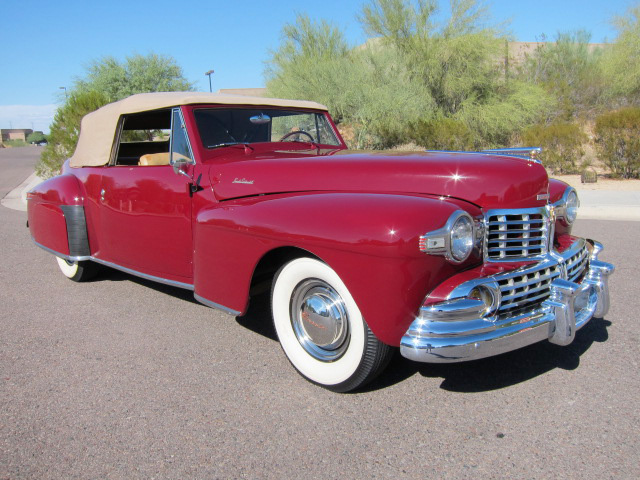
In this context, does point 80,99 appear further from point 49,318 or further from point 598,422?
point 598,422

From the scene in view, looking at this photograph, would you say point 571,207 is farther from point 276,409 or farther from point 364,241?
point 276,409

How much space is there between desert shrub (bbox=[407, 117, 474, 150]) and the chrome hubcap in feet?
41.2

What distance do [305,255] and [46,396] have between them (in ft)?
5.02

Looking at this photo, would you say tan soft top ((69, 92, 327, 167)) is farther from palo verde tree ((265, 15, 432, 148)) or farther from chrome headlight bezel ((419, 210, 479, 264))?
palo verde tree ((265, 15, 432, 148))

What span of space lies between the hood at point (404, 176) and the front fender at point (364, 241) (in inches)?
4.8

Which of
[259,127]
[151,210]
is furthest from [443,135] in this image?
[151,210]

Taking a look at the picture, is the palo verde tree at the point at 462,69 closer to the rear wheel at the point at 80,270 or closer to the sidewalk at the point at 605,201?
the sidewalk at the point at 605,201

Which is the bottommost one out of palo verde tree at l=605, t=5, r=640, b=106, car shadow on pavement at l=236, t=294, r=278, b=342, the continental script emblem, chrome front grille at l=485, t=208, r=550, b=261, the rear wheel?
car shadow on pavement at l=236, t=294, r=278, b=342

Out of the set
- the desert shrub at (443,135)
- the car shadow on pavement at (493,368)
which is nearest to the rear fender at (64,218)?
the car shadow on pavement at (493,368)

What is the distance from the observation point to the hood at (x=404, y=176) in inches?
110

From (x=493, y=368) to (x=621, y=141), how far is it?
39.1 ft

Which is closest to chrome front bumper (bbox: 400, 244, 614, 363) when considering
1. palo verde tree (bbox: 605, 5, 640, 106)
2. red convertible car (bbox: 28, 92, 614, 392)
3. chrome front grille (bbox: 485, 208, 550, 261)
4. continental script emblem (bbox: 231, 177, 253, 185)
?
red convertible car (bbox: 28, 92, 614, 392)

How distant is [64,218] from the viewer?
4.63 m

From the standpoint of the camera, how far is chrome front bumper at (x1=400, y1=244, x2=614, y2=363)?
2367 millimetres
